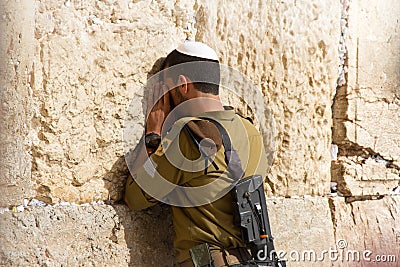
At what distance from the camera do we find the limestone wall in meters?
2.56

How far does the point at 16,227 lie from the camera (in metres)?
2.52

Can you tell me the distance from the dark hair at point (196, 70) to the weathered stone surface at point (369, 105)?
0.96 metres

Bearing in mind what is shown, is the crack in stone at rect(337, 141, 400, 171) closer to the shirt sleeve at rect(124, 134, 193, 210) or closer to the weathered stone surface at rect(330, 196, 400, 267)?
the weathered stone surface at rect(330, 196, 400, 267)

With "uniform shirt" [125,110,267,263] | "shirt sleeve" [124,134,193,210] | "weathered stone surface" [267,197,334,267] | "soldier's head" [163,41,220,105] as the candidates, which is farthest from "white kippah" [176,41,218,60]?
"weathered stone surface" [267,197,334,267]

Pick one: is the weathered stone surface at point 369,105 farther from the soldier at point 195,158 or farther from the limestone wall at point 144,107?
the soldier at point 195,158

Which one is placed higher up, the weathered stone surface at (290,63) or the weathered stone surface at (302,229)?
the weathered stone surface at (290,63)

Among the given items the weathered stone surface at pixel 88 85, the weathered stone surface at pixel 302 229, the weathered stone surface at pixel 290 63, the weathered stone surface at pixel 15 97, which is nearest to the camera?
the weathered stone surface at pixel 15 97

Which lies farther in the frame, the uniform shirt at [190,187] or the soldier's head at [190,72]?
the soldier's head at [190,72]

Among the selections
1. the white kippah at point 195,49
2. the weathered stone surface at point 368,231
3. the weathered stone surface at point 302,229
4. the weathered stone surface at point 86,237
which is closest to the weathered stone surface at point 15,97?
the weathered stone surface at point 86,237

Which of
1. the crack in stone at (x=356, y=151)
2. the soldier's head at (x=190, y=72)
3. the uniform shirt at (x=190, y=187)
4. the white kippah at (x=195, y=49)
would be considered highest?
the white kippah at (x=195, y=49)

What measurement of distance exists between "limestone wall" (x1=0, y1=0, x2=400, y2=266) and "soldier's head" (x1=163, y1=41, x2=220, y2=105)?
0.31ft

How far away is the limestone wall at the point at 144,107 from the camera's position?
101 inches

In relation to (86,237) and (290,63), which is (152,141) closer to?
(86,237)

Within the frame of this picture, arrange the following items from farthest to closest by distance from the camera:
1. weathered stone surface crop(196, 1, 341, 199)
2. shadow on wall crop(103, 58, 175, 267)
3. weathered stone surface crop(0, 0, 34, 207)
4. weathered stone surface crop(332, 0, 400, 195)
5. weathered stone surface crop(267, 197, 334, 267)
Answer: weathered stone surface crop(332, 0, 400, 195) → weathered stone surface crop(267, 197, 334, 267) → weathered stone surface crop(196, 1, 341, 199) → shadow on wall crop(103, 58, 175, 267) → weathered stone surface crop(0, 0, 34, 207)
